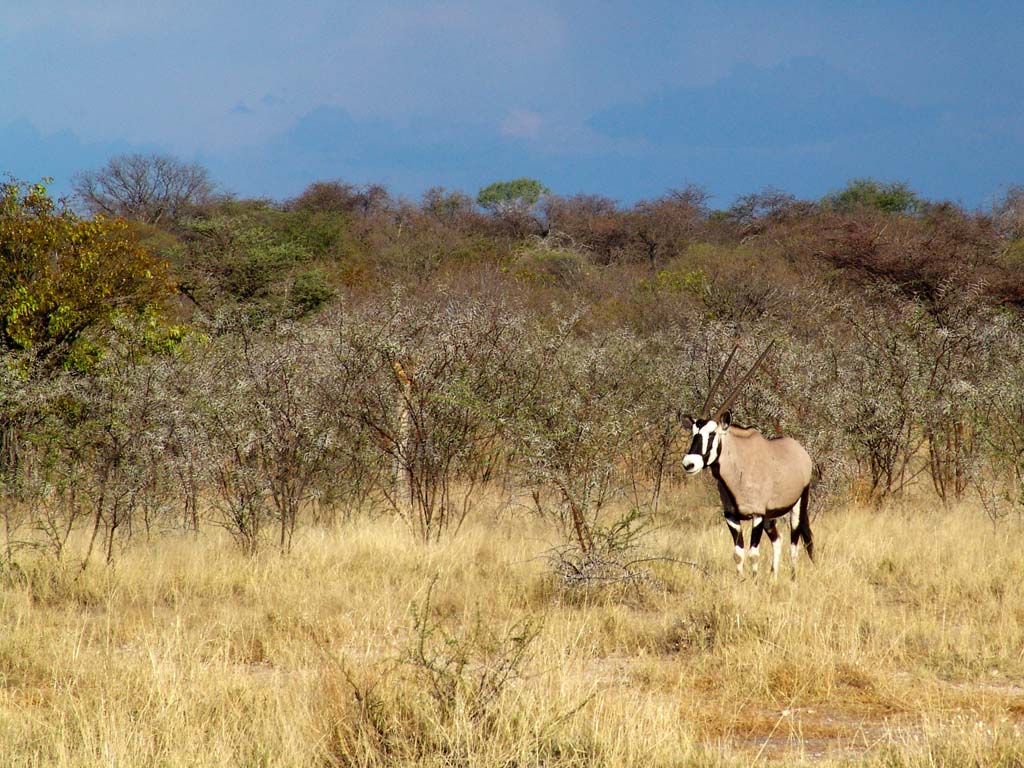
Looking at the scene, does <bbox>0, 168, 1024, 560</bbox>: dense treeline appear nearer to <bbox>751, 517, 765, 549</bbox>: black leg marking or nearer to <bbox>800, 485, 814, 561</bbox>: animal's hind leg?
<bbox>751, 517, 765, 549</bbox>: black leg marking

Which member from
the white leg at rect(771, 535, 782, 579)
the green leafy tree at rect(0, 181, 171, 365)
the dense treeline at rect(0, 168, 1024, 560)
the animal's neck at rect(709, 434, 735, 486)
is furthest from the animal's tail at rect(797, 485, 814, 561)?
the green leafy tree at rect(0, 181, 171, 365)

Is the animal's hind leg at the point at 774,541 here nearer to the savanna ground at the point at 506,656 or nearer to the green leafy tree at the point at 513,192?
the savanna ground at the point at 506,656

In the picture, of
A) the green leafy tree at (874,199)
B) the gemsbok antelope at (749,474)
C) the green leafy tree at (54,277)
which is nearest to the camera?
the gemsbok antelope at (749,474)

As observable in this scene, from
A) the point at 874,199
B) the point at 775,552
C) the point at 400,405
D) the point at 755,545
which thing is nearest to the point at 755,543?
the point at 755,545

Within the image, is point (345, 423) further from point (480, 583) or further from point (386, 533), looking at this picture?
point (480, 583)

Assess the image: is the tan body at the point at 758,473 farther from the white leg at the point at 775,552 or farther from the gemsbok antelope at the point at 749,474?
the white leg at the point at 775,552

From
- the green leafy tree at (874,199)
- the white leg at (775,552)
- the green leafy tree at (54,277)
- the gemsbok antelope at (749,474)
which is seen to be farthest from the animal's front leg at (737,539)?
the green leafy tree at (874,199)

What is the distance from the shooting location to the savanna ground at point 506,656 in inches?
156

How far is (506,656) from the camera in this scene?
5152 millimetres

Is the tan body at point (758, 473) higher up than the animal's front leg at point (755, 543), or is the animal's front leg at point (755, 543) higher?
the tan body at point (758, 473)

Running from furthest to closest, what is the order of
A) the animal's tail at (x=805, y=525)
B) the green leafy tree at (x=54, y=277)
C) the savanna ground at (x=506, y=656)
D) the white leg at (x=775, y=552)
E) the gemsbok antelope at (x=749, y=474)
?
the green leafy tree at (x=54, y=277)
the animal's tail at (x=805, y=525)
the white leg at (x=775, y=552)
the gemsbok antelope at (x=749, y=474)
the savanna ground at (x=506, y=656)

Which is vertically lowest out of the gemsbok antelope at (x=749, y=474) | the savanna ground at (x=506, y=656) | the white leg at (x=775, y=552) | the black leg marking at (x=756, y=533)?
the savanna ground at (x=506, y=656)

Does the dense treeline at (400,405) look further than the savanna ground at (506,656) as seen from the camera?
Yes

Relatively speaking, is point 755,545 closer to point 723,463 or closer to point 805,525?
point 723,463
